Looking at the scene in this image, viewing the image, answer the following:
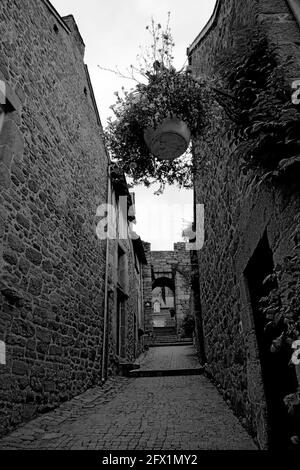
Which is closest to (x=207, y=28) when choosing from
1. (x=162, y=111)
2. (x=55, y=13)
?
(x=162, y=111)

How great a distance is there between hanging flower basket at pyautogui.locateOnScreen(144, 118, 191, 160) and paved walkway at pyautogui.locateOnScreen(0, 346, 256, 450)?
2543 millimetres

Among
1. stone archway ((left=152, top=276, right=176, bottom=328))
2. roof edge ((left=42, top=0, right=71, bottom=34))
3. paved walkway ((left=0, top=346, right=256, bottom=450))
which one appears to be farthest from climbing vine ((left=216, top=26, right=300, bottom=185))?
stone archway ((left=152, top=276, right=176, bottom=328))

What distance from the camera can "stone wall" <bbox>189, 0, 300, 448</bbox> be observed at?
6.97 feet

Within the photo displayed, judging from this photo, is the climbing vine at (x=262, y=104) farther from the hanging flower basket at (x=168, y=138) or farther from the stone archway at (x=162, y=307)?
the stone archway at (x=162, y=307)

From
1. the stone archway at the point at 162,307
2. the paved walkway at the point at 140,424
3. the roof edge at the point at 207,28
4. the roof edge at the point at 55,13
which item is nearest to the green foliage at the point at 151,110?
the roof edge at the point at 207,28

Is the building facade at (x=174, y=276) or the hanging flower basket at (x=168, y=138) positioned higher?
the building facade at (x=174, y=276)

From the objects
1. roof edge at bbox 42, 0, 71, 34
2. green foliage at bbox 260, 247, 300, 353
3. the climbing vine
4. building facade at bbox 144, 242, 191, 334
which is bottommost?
green foliage at bbox 260, 247, 300, 353

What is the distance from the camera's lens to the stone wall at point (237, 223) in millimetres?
2125

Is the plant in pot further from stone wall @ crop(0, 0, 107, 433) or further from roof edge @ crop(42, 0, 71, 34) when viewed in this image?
roof edge @ crop(42, 0, 71, 34)

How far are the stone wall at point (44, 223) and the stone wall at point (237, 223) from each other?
7.44 feet

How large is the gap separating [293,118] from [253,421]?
8.34 ft

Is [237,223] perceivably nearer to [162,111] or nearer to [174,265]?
[162,111]
